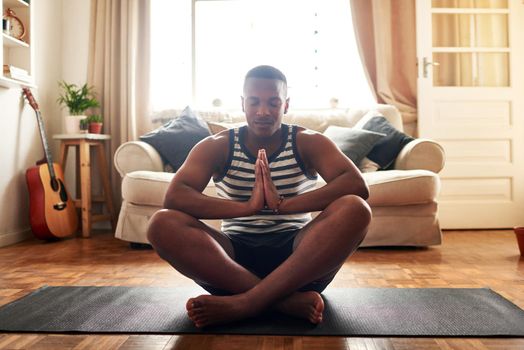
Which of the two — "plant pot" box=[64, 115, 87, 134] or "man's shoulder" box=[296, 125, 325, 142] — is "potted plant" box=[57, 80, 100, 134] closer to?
"plant pot" box=[64, 115, 87, 134]

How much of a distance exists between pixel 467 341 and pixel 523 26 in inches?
139

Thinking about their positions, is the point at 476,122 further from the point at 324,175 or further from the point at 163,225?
the point at 163,225

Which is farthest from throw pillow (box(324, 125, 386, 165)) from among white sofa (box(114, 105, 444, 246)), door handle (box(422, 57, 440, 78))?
door handle (box(422, 57, 440, 78))

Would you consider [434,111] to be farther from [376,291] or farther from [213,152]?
[213,152]

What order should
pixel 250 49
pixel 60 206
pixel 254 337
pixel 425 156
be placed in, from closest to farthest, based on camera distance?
pixel 254 337, pixel 425 156, pixel 60 206, pixel 250 49

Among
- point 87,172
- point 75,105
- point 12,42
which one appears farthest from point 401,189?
point 12,42

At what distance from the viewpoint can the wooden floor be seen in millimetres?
1380

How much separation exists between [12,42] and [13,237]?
1288 millimetres

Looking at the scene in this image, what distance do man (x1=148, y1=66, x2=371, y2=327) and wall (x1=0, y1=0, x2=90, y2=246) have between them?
2.25m

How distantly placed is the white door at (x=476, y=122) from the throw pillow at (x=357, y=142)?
0.92 m

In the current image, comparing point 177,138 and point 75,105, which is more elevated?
point 75,105

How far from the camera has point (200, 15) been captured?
14.5 ft

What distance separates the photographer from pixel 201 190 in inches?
67.1

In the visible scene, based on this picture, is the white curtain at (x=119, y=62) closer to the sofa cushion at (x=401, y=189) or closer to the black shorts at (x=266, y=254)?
the sofa cushion at (x=401, y=189)
